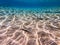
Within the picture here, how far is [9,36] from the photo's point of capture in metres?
4.14

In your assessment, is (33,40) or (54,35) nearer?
(33,40)

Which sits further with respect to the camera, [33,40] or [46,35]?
[46,35]

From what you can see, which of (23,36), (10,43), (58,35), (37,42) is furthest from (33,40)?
(58,35)

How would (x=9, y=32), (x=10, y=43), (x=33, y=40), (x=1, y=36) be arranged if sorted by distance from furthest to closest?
(x=9, y=32), (x=1, y=36), (x=33, y=40), (x=10, y=43)

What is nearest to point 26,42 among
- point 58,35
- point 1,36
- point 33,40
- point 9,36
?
point 33,40

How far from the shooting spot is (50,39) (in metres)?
3.88

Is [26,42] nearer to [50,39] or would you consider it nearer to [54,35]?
[50,39]

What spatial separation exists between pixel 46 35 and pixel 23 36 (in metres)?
0.95

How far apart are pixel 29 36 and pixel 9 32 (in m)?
0.94

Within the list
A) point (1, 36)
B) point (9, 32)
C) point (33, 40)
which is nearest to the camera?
point (33, 40)

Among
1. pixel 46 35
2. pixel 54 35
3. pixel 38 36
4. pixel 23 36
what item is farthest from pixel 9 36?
pixel 54 35

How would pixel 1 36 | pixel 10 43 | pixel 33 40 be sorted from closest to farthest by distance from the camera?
pixel 10 43, pixel 33 40, pixel 1 36

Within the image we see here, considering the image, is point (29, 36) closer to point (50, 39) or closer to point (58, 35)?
point (50, 39)

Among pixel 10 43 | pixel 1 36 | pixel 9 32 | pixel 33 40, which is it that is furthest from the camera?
pixel 9 32
